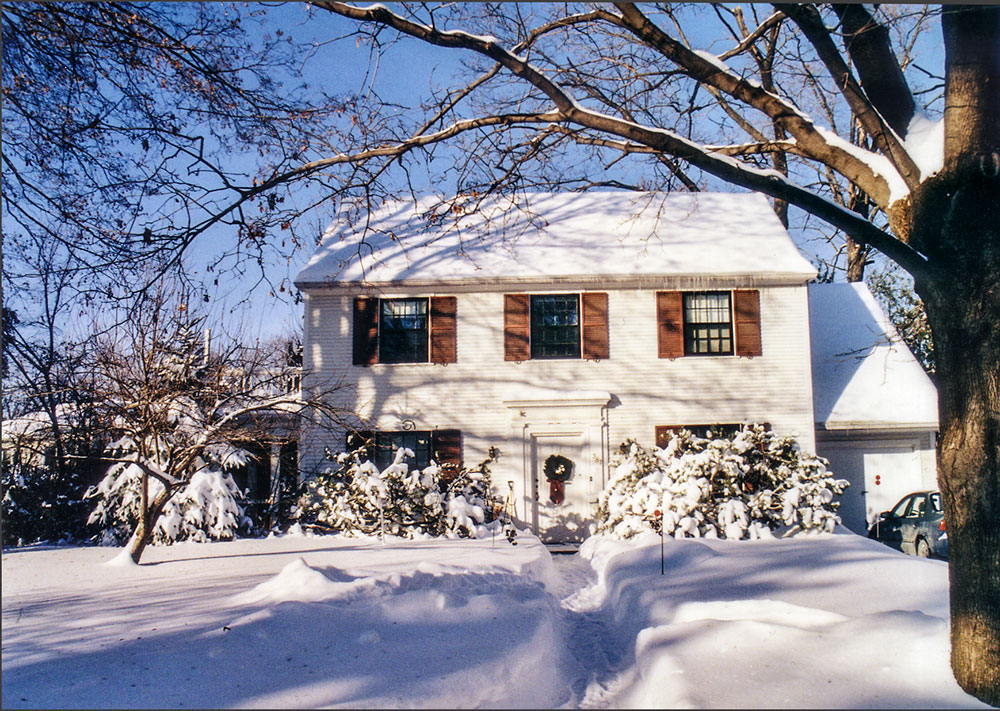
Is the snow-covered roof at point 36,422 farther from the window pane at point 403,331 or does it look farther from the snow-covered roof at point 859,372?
the snow-covered roof at point 859,372

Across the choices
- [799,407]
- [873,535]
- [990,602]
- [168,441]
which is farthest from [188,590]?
[873,535]

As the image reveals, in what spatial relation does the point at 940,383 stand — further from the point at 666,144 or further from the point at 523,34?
A: the point at 523,34

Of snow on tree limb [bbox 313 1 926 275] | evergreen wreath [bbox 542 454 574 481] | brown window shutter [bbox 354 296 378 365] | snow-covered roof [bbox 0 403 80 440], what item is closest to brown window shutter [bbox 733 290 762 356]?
evergreen wreath [bbox 542 454 574 481]

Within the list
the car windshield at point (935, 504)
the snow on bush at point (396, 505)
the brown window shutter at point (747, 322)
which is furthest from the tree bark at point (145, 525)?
the car windshield at point (935, 504)

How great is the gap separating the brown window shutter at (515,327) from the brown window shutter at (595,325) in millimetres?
1149

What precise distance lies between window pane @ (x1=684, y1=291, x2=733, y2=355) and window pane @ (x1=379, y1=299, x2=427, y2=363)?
5330 millimetres

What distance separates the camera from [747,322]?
14.5 m

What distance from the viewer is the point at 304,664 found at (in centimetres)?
510

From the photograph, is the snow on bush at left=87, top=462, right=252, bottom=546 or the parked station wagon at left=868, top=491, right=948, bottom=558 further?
the snow on bush at left=87, top=462, right=252, bottom=546

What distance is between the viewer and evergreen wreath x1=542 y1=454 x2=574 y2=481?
46.6 ft

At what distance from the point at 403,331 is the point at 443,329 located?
0.82 m

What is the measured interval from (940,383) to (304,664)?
187 inches

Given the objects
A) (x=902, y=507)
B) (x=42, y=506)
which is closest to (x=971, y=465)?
(x=902, y=507)

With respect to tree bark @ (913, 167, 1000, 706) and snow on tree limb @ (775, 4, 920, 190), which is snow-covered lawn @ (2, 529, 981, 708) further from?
snow on tree limb @ (775, 4, 920, 190)
